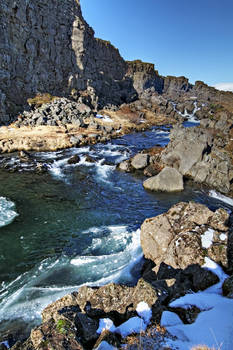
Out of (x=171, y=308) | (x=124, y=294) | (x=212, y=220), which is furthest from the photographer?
(x=212, y=220)

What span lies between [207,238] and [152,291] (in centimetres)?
391

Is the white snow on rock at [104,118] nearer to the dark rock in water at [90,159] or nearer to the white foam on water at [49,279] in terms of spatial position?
the dark rock in water at [90,159]

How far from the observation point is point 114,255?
10375 mm

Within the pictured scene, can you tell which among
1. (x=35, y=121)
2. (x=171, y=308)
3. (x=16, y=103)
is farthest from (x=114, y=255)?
(x=16, y=103)

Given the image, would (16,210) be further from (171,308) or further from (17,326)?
(171,308)

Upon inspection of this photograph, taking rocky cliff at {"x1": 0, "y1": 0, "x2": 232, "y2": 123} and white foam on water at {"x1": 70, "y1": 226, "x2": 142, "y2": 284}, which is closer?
white foam on water at {"x1": 70, "y1": 226, "x2": 142, "y2": 284}

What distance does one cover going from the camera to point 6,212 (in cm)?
1405

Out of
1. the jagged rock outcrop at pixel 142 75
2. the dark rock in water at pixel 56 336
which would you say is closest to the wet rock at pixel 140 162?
the dark rock in water at pixel 56 336

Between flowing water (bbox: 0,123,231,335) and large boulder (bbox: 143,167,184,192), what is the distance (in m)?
0.82

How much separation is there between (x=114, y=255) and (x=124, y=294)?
181 inches

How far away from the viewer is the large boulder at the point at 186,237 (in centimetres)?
741

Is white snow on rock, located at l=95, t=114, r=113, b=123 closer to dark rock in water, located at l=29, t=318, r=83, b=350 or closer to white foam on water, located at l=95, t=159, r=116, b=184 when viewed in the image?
white foam on water, located at l=95, t=159, r=116, b=184

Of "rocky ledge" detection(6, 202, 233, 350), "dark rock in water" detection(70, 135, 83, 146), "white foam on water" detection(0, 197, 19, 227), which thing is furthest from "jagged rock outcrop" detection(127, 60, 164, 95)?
"rocky ledge" detection(6, 202, 233, 350)

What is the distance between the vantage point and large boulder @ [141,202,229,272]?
7.41m
